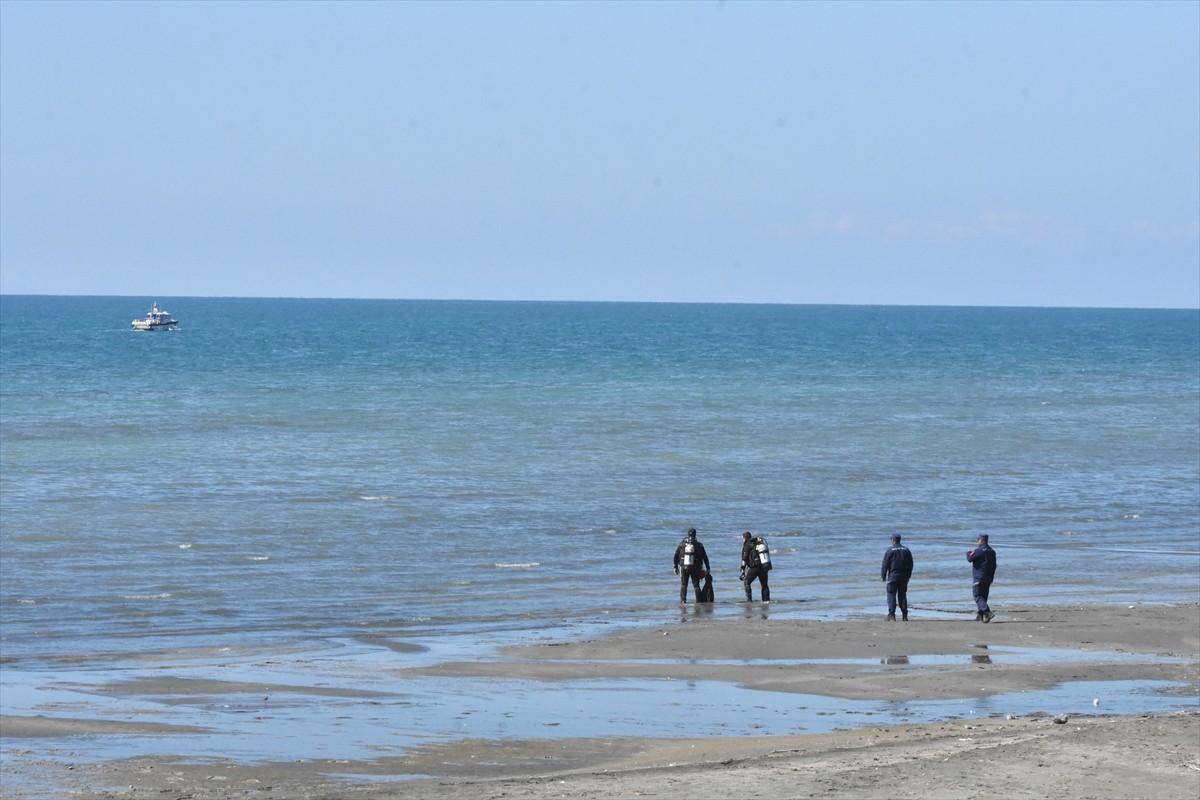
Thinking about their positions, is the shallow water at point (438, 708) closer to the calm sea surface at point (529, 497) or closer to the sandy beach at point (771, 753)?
the sandy beach at point (771, 753)

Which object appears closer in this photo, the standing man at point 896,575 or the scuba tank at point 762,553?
the standing man at point 896,575

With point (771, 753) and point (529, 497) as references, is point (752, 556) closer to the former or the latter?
point (771, 753)

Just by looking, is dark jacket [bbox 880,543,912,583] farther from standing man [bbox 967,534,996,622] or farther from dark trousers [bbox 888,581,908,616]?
standing man [bbox 967,534,996,622]

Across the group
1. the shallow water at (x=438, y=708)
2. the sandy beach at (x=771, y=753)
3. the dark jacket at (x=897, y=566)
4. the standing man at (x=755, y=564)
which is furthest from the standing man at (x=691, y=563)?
the shallow water at (x=438, y=708)

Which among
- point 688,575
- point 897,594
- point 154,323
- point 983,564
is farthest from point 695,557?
point 154,323

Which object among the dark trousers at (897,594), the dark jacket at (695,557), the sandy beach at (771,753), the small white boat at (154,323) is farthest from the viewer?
the small white boat at (154,323)

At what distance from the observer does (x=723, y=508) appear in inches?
1452

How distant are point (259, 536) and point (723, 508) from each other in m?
10.8

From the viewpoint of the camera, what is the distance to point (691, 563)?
24.5 metres

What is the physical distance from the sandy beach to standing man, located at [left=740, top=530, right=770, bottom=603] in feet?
14.3

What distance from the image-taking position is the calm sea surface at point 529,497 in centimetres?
2483

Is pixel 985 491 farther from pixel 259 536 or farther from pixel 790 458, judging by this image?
pixel 259 536

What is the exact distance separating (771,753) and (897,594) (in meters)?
8.74

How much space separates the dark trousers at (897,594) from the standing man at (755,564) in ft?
7.62
